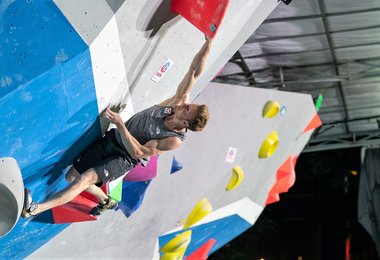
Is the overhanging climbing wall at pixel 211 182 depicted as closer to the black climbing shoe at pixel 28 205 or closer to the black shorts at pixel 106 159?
the black shorts at pixel 106 159

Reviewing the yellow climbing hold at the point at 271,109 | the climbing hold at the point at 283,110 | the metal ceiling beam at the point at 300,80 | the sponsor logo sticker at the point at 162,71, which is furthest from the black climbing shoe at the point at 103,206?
the metal ceiling beam at the point at 300,80

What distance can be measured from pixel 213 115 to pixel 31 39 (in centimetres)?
449

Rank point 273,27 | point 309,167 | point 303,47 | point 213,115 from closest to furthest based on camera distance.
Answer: point 213,115 → point 273,27 → point 303,47 → point 309,167

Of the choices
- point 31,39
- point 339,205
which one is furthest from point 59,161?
point 339,205

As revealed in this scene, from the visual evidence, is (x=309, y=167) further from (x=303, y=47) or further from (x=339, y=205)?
(x=303, y=47)

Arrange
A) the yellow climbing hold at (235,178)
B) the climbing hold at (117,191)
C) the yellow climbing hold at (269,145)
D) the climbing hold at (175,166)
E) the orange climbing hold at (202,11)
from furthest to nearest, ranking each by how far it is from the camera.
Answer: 1. the yellow climbing hold at (269,145)
2. the yellow climbing hold at (235,178)
3. the climbing hold at (175,166)
4. the climbing hold at (117,191)
5. the orange climbing hold at (202,11)

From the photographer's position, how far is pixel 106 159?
5684mm

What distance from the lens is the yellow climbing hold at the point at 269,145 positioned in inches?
398

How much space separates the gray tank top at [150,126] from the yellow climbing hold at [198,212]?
3901 mm

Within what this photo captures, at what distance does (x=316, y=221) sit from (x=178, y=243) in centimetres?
1411

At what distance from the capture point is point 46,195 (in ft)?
19.6

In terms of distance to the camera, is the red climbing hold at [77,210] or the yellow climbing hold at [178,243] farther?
the yellow climbing hold at [178,243]

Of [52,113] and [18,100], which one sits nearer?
[18,100]

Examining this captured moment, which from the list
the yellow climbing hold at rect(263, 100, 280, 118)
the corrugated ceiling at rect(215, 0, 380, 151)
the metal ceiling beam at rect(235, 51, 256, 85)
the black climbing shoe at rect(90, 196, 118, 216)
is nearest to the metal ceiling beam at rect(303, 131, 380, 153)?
the corrugated ceiling at rect(215, 0, 380, 151)
